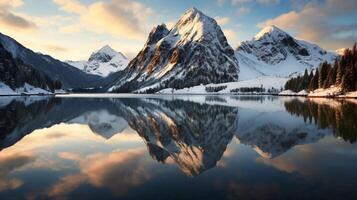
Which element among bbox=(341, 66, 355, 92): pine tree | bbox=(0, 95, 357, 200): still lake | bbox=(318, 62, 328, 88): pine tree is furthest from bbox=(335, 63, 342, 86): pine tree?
bbox=(0, 95, 357, 200): still lake

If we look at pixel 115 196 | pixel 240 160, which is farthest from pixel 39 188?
pixel 240 160

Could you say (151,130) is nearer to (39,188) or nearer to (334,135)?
(334,135)

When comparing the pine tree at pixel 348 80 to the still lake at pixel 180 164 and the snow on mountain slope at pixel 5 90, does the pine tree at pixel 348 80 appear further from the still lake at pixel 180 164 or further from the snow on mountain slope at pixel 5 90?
the snow on mountain slope at pixel 5 90

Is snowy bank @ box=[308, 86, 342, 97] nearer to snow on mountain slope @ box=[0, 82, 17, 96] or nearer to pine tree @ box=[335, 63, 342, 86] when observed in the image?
pine tree @ box=[335, 63, 342, 86]

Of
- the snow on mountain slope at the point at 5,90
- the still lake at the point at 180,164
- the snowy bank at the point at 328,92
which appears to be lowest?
the still lake at the point at 180,164

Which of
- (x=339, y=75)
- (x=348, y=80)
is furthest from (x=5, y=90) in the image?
(x=348, y=80)

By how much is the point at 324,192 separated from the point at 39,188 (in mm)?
12609

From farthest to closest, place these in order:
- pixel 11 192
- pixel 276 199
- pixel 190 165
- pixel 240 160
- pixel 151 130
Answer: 1. pixel 151 130
2. pixel 240 160
3. pixel 190 165
4. pixel 11 192
5. pixel 276 199

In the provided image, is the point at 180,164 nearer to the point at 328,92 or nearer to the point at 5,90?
the point at 328,92

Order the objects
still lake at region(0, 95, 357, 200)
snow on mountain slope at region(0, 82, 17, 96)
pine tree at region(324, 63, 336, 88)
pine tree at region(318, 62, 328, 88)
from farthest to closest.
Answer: snow on mountain slope at region(0, 82, 17, 96) → pine tree at region(318, 62, 328, 88) → pine tree at region(324, 63, 336, 88) → still lake at region(0, 95, 357, 200)

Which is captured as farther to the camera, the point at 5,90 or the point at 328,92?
the point at 5,90

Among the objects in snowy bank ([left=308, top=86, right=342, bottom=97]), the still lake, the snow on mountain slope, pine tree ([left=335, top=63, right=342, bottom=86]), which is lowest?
the still lake

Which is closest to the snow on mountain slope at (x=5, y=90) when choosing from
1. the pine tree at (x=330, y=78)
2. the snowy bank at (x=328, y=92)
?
the snowy bank at (x=328, y=92)

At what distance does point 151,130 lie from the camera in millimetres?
34875
